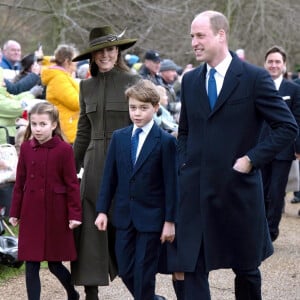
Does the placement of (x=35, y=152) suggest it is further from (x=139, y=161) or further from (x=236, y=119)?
(x=236, y=119)

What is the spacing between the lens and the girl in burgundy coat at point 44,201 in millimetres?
5562

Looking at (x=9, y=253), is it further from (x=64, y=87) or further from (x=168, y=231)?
(x=64, y=87)

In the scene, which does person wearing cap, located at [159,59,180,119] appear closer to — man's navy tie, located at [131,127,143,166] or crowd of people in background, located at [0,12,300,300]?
crowd of people in background, located at [0,12,300,300]

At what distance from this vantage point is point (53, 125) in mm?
5680

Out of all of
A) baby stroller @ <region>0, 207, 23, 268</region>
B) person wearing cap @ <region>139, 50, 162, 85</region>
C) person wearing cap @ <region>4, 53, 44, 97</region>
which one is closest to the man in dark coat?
baby stroller @ <region>0, 207, 23, 268</region>

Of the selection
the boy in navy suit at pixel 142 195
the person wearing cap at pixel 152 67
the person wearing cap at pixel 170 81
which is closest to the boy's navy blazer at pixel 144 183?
the boy in navy suit at pixel 142 195

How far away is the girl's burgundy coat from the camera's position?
5566 millimetres

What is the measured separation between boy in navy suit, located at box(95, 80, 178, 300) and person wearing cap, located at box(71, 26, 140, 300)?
0.58 meters

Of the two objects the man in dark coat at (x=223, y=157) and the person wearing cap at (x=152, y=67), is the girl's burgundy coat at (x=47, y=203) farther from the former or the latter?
the person wearing cap at (x=152, y=67)

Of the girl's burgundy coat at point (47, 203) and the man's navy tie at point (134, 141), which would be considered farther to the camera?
the girl's burgundy coat at point (47, 203)

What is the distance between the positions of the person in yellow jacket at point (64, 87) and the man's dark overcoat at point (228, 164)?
12.0 feet

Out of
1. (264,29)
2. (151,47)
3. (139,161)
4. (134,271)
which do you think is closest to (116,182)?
(139,161)

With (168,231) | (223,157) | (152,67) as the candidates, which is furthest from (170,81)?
(223,157)

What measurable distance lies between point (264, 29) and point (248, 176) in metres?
22.8
